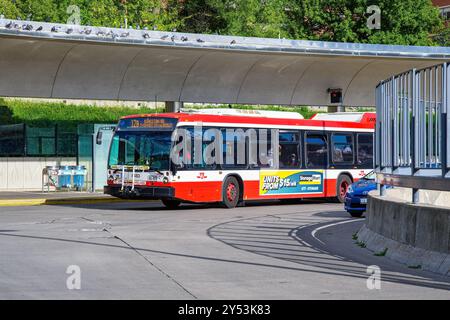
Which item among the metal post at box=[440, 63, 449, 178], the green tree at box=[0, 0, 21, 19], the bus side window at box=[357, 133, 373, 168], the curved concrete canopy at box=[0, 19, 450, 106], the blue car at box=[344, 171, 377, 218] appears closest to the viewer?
the metal post at box=[440, 63, 449, 178]

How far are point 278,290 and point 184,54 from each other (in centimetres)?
2907

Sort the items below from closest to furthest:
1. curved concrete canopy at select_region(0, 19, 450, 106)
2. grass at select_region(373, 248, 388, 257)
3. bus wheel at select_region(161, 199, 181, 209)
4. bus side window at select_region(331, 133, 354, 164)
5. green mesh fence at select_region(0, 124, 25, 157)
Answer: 1. grass at select_region(373, 248, 388, 257)
2. bus wheel at select_region(161, 199, 181, 209)
3. bus side window at select_region(331, 133, 354, 164)
4. curved concrete canopy at select_region(0, 19, 450, 106)
5. green mesh fence at select_region(0, 124, 25, 157)

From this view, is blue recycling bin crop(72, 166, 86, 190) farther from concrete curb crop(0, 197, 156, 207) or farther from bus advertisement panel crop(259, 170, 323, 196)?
bus advertisement panel crop(259, 170, 323, 196)

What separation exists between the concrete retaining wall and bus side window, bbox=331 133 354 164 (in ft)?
57.7

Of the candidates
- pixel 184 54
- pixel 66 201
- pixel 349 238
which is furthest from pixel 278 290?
pixel 184 54

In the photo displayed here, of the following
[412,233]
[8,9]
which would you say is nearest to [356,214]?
[412,233]

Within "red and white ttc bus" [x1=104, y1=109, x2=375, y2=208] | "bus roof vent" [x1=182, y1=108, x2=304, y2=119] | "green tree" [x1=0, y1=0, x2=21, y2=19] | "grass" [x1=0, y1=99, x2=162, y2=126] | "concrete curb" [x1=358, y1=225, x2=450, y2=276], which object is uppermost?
"green tree" [x1=0, y1=0, x2=21, y2=19]

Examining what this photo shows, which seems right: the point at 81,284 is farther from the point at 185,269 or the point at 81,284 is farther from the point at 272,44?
the point at 272,44

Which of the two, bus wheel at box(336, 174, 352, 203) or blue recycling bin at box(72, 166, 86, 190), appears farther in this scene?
blue recycling bin at box(72, 166, 86, 190)

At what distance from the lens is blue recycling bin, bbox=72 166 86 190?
1535 inches

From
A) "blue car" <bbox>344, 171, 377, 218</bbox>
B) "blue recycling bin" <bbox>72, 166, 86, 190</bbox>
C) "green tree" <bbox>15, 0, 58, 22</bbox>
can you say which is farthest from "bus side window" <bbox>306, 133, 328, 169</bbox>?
"green tree" <bbox>15, 0, 58, 22</bbox>

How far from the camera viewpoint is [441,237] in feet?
45.8

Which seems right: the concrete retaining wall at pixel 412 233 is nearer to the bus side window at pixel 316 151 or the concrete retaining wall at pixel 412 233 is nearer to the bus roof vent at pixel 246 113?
the bus roof vent at pixel 246 113

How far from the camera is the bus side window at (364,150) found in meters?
36.9
